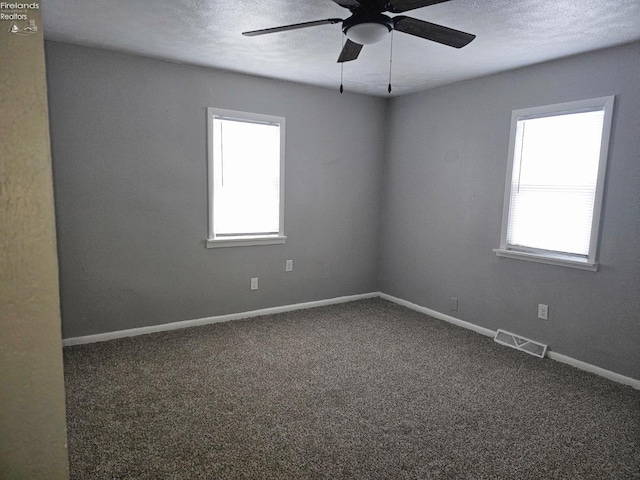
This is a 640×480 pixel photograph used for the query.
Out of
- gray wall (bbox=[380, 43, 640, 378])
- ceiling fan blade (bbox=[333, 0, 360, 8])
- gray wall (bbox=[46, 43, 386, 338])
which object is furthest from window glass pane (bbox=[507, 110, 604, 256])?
ceiling fan blade (bbox=[333, 0, 360, 8])

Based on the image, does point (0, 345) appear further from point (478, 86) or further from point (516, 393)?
point (478, 86)

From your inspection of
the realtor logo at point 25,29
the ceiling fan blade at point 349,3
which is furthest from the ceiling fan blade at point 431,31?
the realtor logo at point 25,29

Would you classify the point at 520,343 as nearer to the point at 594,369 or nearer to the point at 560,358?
the point at 560,358

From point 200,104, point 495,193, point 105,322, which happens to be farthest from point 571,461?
point 200,104

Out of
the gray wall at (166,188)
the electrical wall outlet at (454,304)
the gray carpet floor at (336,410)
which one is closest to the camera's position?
the gray carpet floor at (336,410)

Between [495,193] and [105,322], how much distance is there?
144 inches

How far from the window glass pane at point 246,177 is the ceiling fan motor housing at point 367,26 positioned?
2117mm

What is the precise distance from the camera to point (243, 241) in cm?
399

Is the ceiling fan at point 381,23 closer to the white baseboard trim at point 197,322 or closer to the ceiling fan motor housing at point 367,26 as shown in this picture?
the ceiling fan motor housing at point 367,26

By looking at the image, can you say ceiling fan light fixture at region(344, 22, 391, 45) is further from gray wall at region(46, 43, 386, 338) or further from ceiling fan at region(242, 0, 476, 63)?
gray wall at region(46, 43, 386, 338)

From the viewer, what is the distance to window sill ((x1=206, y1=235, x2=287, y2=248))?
3832 millimetres

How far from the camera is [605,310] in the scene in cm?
298

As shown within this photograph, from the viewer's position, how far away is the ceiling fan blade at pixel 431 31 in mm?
1972

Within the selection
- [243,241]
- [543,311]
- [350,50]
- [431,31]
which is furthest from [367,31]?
→ [543,311]
